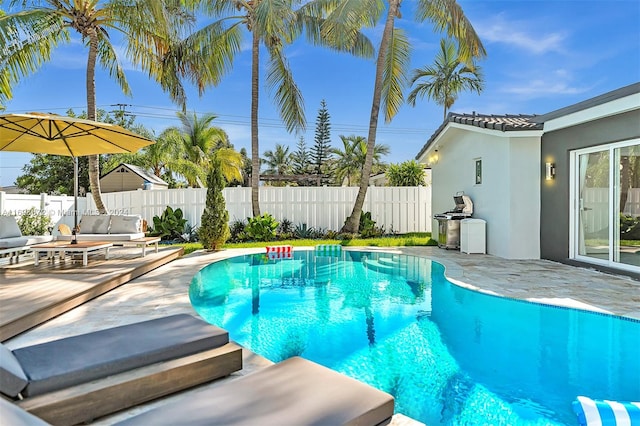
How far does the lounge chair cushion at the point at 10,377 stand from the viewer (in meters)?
2.27

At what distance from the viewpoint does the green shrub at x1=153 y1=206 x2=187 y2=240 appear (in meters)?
14.6

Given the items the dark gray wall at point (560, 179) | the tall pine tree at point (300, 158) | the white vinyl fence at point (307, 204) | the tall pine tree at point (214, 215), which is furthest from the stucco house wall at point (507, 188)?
the tall pine tree at point (300, 158)

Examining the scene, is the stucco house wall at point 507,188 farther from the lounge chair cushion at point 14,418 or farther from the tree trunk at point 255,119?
the lounge chair cushion at point 14,418

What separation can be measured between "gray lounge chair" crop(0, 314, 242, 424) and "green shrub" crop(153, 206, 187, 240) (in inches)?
465

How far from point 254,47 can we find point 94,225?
789 centimetres

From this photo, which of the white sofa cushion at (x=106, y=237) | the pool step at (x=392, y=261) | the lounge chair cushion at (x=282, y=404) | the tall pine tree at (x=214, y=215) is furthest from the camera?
the tall pine tree at (x=214, y=215)

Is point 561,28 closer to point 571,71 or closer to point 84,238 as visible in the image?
point 571,71

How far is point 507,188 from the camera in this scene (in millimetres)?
Result: 9727

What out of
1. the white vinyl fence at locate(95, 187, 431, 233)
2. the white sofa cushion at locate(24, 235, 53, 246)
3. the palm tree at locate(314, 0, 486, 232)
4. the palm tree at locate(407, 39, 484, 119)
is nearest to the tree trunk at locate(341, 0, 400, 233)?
the palm tree at locate(314, 0, 486, 232)

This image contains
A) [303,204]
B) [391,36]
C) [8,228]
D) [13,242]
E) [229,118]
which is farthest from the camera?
[229,118]

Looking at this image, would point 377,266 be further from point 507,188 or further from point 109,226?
point 109,226

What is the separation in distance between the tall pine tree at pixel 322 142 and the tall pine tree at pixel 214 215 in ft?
102

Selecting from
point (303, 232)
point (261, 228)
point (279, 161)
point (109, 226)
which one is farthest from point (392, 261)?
point (279, 161)

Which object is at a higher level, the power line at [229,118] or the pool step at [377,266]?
the power line at [229,118]
